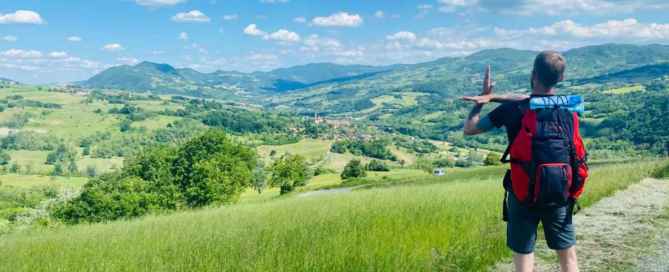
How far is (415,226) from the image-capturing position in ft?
22.5

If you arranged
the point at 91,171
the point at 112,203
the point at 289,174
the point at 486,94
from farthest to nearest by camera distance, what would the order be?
the point at 91,171
the point at 289,174
the point at 112,203
the point at 486,94

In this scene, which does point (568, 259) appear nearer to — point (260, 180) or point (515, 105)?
point (515, 105)

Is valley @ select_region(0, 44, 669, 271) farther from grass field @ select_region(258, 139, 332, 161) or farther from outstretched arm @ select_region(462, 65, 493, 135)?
outstretched arm @ select_region(462, 65, 493, 135)

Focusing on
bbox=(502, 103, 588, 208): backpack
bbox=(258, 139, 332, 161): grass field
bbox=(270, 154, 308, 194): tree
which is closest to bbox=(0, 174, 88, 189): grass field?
bbox=(258, 139, 332, 161): grass field

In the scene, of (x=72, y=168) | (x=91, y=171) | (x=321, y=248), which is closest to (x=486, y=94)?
(x=321, y=248)

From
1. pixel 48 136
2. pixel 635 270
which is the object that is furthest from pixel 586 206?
pixel 48 136

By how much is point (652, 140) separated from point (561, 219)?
157613mm

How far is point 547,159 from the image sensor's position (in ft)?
12.3

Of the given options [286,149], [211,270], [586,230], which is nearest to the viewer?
[211,270]

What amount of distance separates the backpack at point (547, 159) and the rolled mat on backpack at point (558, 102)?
0.04m

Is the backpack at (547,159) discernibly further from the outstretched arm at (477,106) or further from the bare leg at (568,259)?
the bare leg at (568,259)

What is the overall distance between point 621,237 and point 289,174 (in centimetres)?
6023

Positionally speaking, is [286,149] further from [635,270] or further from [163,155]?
[635,270]

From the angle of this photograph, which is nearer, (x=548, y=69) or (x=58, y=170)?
(x=548, y=69)
